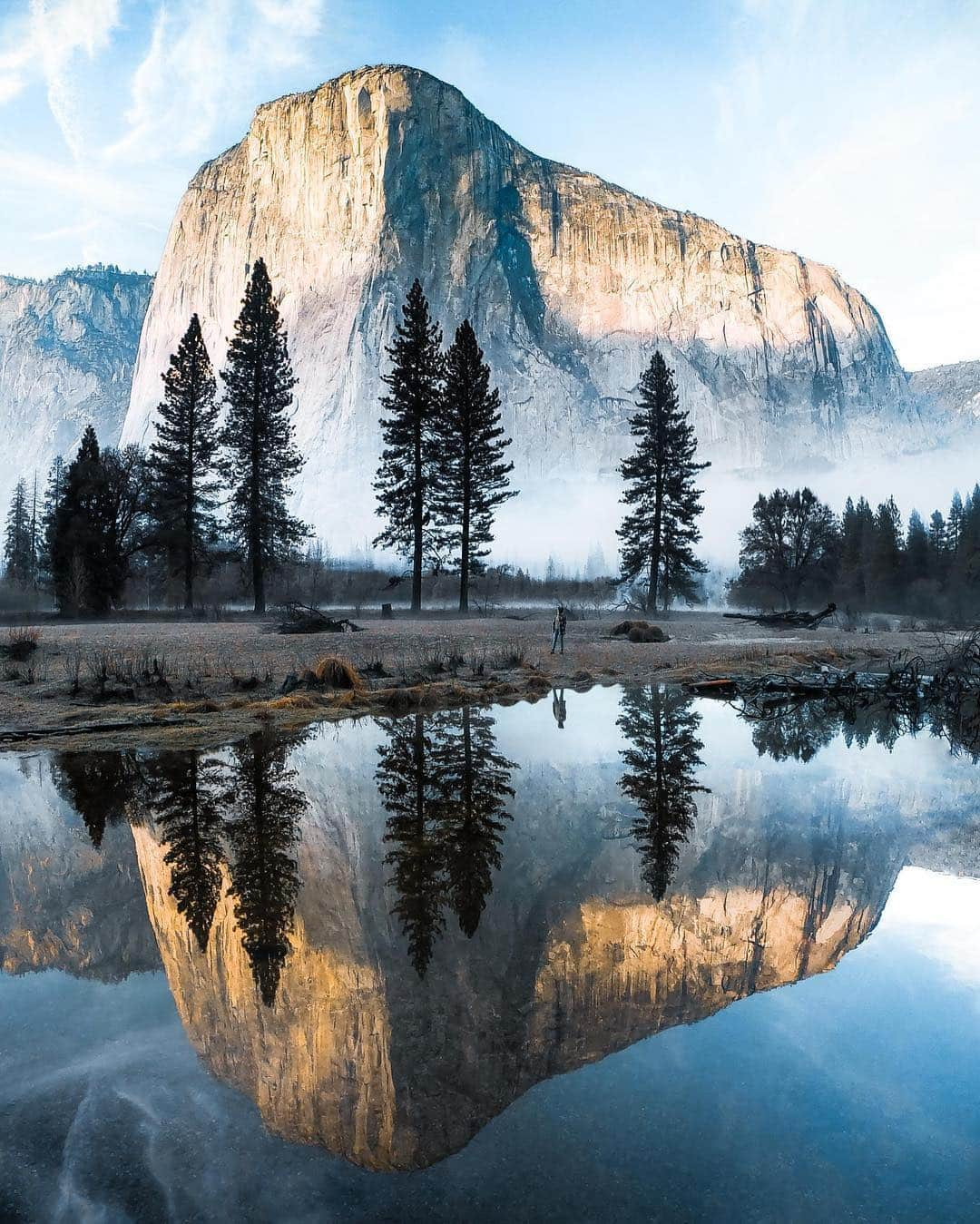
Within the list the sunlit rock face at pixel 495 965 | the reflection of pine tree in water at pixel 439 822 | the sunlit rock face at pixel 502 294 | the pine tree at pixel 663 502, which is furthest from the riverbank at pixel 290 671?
the sunlit rock face at pixel 502 294

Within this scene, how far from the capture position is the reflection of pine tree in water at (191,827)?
183 inches

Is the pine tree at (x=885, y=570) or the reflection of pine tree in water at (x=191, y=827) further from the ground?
the pine tree at (x=885, y=570)

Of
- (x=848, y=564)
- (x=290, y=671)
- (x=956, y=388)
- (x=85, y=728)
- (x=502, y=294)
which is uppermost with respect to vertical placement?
(x=956, y=388)

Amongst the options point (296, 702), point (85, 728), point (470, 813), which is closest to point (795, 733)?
A: point (470, 813)

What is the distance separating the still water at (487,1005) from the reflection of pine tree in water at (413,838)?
0.13 feet

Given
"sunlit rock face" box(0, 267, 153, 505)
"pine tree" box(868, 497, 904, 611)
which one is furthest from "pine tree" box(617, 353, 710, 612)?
"sunlit rock face" box(0, 267, 153, 505)

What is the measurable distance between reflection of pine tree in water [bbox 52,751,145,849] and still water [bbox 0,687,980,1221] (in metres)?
0.07

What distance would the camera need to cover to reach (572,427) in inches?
4306

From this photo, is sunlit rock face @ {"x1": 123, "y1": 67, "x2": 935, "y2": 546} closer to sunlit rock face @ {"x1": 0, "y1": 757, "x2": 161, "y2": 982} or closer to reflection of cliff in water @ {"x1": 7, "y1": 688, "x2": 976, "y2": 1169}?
reflection of cliff in water @ {"x1": 7, "y1": 688, "x2": 976, "y2": 1169}

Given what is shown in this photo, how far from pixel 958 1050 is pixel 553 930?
200 centimetres

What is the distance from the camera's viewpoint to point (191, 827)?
243 inches

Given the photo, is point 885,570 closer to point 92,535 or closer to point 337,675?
point 92,535

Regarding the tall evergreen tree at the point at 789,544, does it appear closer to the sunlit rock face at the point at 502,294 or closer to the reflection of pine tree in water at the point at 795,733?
the reflection of pine tree in water at the point at 795,733

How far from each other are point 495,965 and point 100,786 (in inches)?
220
